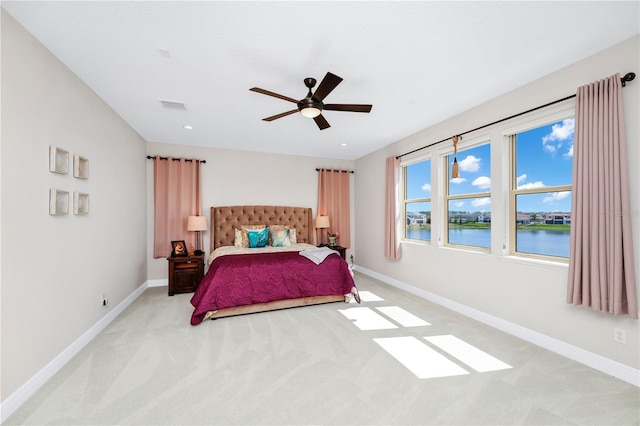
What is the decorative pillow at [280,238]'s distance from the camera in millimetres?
4789

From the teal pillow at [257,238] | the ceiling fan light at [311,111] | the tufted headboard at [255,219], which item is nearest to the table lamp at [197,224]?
the tufted headboard at [255,219]

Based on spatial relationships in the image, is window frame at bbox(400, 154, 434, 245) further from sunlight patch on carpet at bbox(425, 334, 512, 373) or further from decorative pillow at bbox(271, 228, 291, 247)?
decorative pillow at bbox(271, 228, 291, 247)

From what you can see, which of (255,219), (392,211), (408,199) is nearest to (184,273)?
(255,219)

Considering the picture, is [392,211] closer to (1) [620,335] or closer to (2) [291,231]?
(2) [291,231]

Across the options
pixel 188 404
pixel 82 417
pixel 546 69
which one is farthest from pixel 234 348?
pixel 546 69

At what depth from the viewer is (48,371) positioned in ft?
6.59

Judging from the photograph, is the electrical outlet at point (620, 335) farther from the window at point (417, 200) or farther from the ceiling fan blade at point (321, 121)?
the ceiling fan blade at point (321, 121)

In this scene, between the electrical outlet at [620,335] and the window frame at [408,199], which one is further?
the window frame at [408,199]

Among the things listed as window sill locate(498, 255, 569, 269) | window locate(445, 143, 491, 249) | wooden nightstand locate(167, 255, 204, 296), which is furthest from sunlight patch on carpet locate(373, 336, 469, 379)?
wooden nightstand locate(167, 255, 204, 296)

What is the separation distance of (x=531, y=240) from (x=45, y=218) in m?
4.49

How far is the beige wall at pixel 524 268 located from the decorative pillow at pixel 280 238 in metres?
2.01

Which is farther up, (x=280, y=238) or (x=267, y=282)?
(x=280, y=238)

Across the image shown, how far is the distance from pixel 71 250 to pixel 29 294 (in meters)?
→ 0.60

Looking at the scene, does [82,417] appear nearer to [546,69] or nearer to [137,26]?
[137,26]
